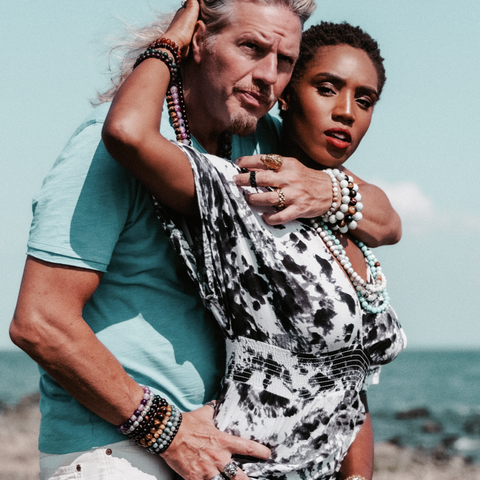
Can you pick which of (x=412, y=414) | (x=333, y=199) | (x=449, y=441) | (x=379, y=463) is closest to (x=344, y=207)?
(x=333, y=199)

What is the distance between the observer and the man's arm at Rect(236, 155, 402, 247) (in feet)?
7.24

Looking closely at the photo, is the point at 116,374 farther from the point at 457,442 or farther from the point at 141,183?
the point at 457,442

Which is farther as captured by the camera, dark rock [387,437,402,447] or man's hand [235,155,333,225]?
dark rock [387,437,402,447]

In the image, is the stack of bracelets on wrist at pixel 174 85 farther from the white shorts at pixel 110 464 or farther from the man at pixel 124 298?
the white shorts at pixel 110 464

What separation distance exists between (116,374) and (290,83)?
1500 millimetres

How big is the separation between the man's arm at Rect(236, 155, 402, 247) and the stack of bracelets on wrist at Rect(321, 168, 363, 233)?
36mm

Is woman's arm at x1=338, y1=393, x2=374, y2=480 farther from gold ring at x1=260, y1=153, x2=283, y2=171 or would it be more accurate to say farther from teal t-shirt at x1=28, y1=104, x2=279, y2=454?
gold ring at x1=260, y1=153, x2=283, y2=171

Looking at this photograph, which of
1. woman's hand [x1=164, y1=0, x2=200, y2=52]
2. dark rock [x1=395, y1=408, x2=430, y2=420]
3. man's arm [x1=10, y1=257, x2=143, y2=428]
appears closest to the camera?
man's arm [x1=10, y1=257, x2=143, y2=428]

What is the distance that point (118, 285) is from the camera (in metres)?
2.33

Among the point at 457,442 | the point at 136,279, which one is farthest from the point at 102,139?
the point at 457,442

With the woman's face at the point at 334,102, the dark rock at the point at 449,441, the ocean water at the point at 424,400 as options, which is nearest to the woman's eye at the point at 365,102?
the woman's face at the point at 334,102

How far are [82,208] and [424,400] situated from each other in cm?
4340

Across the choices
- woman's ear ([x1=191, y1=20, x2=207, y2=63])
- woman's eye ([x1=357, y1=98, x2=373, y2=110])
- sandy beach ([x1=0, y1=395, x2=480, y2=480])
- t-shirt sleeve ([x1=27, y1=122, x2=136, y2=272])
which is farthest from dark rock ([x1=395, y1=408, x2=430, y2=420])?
t-shirt sleeve ([x1=27, y1=122, x2=136, y2=272])

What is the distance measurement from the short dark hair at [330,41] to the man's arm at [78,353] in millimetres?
1334
